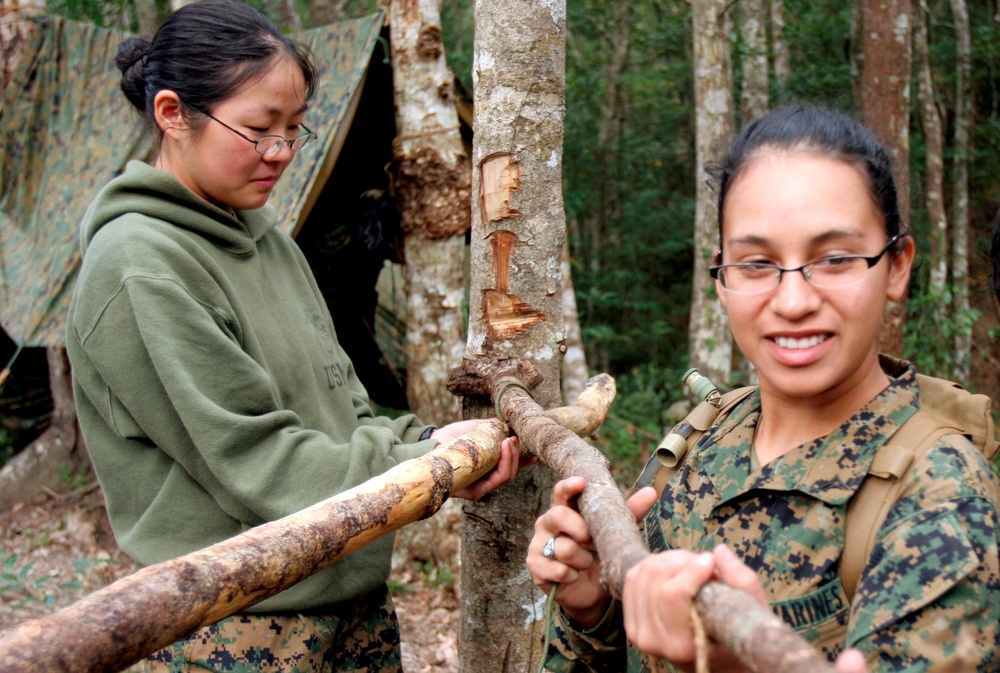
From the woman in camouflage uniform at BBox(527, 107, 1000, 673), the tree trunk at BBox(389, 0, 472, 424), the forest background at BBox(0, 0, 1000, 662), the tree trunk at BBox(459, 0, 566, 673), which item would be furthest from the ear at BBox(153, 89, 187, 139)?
the forest background at BBox(0, 0, 1000, 662)

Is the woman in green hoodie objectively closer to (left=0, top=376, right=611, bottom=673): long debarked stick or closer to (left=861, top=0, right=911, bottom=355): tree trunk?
(left=0, top=376, right=611, bottom=673): long debarked stick

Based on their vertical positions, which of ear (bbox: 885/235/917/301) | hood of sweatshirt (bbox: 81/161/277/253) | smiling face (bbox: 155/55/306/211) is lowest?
ear (bbox: 885/235/917/301)

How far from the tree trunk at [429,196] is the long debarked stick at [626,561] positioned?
9.00 feet

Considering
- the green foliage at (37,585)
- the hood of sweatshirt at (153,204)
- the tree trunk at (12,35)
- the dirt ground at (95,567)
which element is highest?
the tree trunk at (12,35)

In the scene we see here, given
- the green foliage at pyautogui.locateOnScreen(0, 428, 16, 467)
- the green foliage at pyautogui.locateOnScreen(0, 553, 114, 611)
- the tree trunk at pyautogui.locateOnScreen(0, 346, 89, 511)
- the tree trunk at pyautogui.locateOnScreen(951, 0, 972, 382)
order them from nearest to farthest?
the green foliage at pyautogui.locateOnScreen(0, 553, 114, 611) < the tree trunk at pyautogui.locateOnScreen(0, 346, 89, 511) < the green foliage at pyautogui.locateOnScreen(0, 428, 16, 467) < the tree trunk at pyautogui.locateOnScreen(951, 0, 972, 382)

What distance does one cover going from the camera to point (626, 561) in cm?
115

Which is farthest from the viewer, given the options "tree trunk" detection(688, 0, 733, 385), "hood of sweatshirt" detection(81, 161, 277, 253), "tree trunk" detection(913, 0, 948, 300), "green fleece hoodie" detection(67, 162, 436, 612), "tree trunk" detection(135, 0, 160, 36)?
"tree trunk" detection(913, 0, 948, 300)

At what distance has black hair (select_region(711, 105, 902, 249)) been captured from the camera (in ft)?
4.84

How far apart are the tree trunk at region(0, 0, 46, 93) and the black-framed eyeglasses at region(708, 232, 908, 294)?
18.9 ft

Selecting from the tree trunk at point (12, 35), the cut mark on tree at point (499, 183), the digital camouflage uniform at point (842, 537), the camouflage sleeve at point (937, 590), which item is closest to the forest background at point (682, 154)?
the tree trunk at point (12, 35)

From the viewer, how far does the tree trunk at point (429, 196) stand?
4.74 meters

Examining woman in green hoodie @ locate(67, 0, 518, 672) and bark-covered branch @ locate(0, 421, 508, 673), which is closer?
bark-covered branch @ locate(0, 421, 508, 673)

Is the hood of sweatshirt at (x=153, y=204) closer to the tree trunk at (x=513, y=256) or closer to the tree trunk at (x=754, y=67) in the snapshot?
the tree trunk at (x=513, y=256)

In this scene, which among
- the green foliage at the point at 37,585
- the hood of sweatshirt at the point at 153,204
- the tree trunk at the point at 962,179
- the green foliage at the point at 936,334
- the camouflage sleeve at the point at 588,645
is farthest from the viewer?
the tree trunk at the point at 962,179
